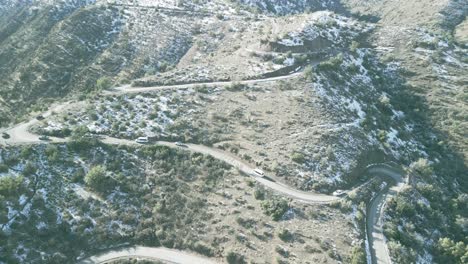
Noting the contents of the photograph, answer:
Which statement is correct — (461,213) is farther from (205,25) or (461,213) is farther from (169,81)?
(205,25)

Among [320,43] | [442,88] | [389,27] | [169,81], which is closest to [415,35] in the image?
[389,27]

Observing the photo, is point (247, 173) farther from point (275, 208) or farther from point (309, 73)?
point (309, 73)

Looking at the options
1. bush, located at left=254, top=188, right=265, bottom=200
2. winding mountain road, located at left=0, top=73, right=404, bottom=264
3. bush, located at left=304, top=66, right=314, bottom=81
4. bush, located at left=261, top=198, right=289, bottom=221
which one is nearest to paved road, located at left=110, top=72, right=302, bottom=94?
bush, located at left=304, top=66, right=314, bottom=81

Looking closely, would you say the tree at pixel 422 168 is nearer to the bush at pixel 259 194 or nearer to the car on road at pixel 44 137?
the bush at pixel 259 194

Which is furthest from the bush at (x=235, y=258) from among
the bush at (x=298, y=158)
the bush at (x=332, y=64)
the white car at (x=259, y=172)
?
the bush at (x=332, y=64)

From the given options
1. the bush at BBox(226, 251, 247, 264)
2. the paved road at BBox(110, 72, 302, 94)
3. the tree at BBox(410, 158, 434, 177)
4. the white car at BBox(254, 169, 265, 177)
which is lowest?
the bush at BBox(226, 251, 247, 264)

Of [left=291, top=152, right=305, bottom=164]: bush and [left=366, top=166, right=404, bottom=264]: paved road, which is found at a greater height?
[left=291, top=152, right=305, bottom=164]: bush

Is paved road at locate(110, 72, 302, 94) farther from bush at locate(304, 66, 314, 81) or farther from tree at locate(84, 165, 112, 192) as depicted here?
tree at locate(84, 165, 112, 192)

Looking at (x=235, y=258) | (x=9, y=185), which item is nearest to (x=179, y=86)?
(x=9, y=185)

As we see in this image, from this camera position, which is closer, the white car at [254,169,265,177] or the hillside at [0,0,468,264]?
the hillside at [0,0,468,264]
